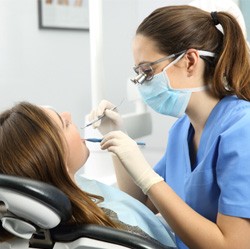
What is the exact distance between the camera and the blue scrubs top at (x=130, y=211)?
4.13 ft

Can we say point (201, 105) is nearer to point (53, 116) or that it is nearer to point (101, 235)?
point (53, 116)

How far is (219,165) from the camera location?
1.20 metres

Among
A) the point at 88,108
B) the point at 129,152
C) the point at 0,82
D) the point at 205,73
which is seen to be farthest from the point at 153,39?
the point at 88,108

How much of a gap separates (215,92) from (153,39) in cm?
24

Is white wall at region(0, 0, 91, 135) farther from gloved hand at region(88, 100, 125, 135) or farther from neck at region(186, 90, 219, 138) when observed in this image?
neck at region(186, 90, 219, 138)

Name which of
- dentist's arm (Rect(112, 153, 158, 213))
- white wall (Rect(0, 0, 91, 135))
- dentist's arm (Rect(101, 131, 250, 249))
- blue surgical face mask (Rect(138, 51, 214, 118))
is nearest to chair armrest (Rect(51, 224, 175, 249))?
dentist's arm (Rect(101, 131, 250, 249))

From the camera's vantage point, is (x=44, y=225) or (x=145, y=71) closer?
(x=44, y=225)

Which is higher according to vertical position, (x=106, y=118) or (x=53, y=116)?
(x=53, y=116)

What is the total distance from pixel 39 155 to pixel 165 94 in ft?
1.59

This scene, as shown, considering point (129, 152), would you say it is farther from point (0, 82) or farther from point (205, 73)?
point (0, 82)

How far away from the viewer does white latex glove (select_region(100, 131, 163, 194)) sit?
1179 mm

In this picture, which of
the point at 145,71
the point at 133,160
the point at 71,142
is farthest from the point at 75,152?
the point at 145,71

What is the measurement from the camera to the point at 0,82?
249cm

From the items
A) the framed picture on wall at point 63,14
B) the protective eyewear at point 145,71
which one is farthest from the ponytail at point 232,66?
the framed picture on wall at point 63,14
